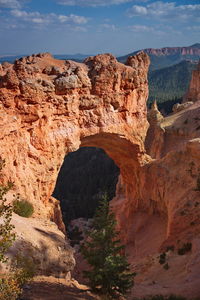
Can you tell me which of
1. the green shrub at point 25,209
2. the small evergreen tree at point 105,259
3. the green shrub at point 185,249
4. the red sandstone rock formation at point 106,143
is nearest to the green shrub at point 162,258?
the red sandstone rock formation at point 106,143

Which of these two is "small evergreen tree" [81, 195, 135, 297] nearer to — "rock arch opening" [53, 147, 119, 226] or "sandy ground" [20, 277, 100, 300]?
"sandy ground" [20, 277, 100, 300]

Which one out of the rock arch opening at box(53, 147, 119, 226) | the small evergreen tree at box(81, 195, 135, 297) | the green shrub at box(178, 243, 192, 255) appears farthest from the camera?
the rock arch opening at box(53, 147, 119, 226)

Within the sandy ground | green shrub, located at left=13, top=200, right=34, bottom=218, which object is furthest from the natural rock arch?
the sandy ground

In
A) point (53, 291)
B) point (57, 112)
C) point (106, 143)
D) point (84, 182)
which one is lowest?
point (84, 182)

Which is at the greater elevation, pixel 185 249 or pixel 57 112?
pixel 57 112

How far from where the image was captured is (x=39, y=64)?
19.2 m

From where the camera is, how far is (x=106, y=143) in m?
24.0

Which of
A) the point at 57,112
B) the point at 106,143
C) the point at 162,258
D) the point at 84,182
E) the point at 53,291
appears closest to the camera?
the point at 53,291

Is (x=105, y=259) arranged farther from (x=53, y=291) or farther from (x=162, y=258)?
(x=162, y=258)

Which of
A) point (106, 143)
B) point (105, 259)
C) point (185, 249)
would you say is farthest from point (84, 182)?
point (105, 259)

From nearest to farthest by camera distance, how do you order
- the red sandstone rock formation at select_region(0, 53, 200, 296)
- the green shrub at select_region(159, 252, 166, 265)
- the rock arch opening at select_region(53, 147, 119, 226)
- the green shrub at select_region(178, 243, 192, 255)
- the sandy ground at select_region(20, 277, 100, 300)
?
the sandy ground at select_region(20, 277, 100, 300) → the red sandstone rock formation at select_region(0, 53, 200, 296) → the green shrub at select_region(159, 252, 166, 265) → the green shrub at select_region(178, 243, 192, 255) → the rock arch opening at select_region(53, 147, 119, 226)

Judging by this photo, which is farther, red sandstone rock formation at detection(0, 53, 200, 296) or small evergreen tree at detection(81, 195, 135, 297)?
red sandstone rock formation at detection(0, 53, 200, 296)

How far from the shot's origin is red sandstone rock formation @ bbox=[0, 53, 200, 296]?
16812 millimetres

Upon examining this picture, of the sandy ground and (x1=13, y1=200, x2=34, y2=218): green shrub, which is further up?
(x1=13, y1=200, x2=34, y2=218): green shrub
